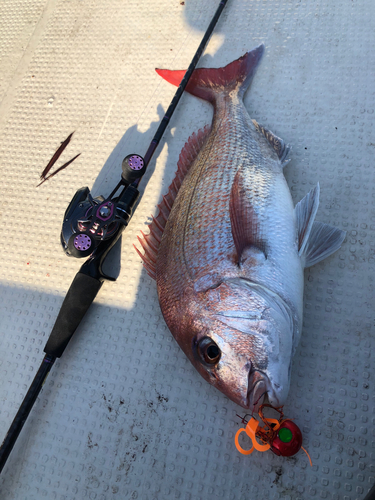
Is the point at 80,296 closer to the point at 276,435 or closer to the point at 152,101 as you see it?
the point at 276,435

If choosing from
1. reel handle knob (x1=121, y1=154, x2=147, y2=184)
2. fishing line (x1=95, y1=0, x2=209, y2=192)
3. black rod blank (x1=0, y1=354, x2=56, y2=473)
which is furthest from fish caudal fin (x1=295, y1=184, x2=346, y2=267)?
black rod blank (x1=0, y1=354, x2=56, y2=473)

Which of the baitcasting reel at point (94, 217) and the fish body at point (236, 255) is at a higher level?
the fish body at point (236, 255)

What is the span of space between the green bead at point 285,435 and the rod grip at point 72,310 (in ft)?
3.22

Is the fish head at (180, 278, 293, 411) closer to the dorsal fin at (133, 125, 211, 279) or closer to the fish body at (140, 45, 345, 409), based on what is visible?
the fish body at (140, 45, 345, 409)

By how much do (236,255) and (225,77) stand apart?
1113mm

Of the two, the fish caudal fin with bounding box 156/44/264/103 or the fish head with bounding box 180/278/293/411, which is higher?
the fish caudal fin with bounding box 156/44/264/103

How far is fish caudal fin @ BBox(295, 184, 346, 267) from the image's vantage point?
1390mm

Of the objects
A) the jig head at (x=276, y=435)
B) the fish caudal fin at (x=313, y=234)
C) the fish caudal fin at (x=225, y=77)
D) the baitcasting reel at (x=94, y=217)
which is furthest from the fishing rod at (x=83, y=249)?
the jig head at (x=276, y=435)

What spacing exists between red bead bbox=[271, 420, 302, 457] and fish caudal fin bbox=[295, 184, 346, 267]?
64 centimetres

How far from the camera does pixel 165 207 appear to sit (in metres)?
1.53

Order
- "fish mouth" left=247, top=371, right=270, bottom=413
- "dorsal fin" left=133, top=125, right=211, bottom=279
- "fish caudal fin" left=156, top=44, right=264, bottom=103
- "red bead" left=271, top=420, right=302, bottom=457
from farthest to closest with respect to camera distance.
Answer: "fish caudal fin" left=156, top=44, right=264, bottom=103 → "dorsal fin" left=133, top=125, right=211, bottom=279 → "red bead" left=271, top=420, right=302, bottom=457 → "fish mouth" left=247, top=371, right=270, bottom=413

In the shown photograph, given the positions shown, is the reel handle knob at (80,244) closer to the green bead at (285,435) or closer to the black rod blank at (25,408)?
the black rod blank at (25,408)

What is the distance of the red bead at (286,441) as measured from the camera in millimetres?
1228

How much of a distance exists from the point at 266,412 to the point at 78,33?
8.25 feet
